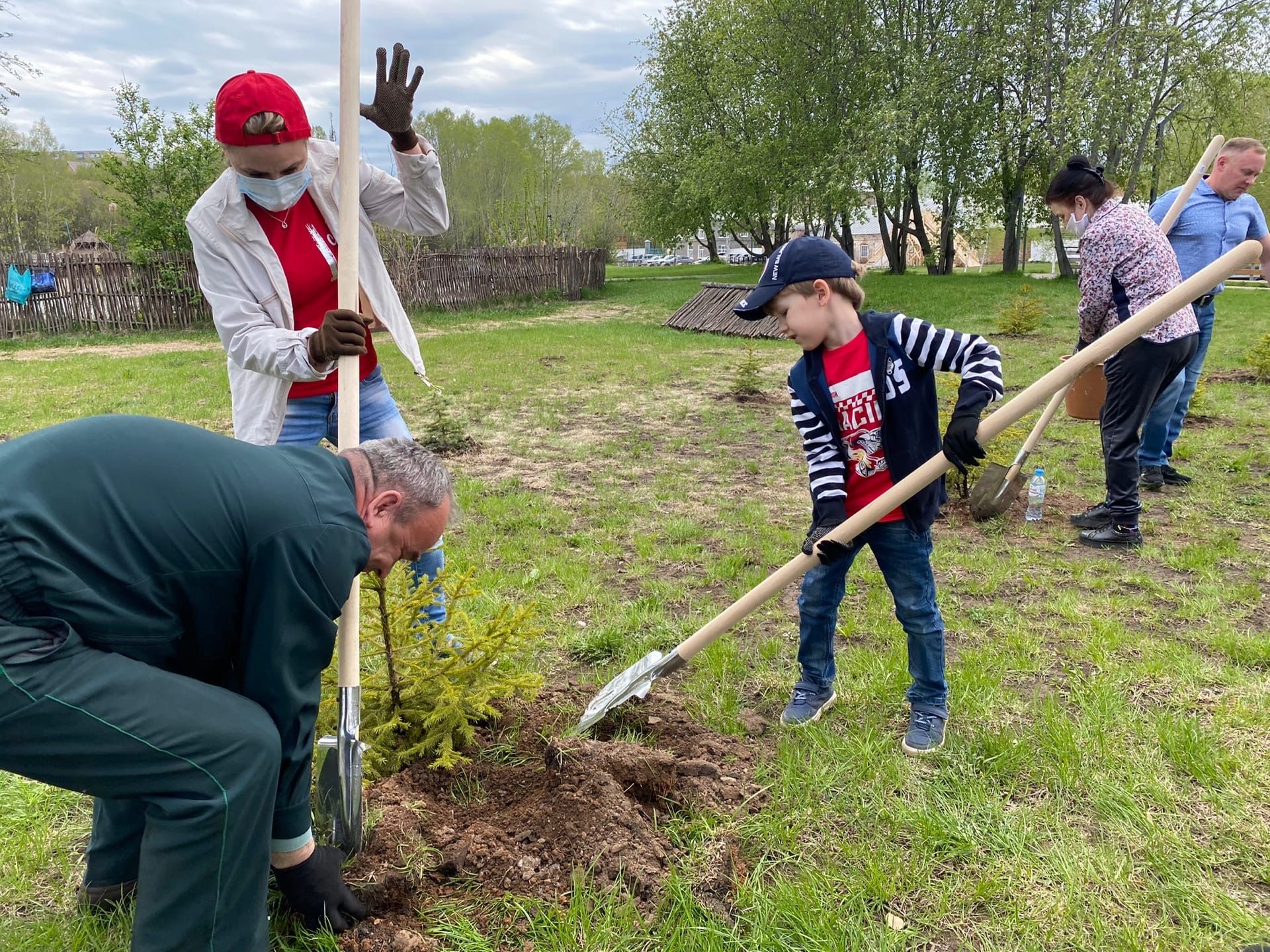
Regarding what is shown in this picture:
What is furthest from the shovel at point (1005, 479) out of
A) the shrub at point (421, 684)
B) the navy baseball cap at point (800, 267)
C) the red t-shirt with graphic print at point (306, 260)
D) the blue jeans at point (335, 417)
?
the red t-shirt with graphic print at point (306, 260)

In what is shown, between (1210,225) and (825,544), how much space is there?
15.6 feet

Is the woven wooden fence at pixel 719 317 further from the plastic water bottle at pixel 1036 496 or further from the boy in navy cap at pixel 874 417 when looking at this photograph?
the boy in navy cap at pixel 874 417

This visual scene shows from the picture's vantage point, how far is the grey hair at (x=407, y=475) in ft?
6.44

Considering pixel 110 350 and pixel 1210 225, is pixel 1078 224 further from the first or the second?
pixel 110 350

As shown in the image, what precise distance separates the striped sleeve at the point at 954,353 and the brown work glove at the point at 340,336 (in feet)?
5.81

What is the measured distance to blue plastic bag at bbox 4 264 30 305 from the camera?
16750mm

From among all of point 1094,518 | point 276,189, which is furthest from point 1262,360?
point 276,189

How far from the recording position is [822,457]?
299 cm

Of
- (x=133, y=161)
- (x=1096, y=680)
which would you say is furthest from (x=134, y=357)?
(x=1096, y=680)

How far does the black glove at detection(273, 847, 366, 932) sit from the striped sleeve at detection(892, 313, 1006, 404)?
2.33m

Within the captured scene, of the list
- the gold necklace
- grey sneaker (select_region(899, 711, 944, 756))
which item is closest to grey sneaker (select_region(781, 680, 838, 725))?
grey sneaker (select_region(899, 711, 944, 756))

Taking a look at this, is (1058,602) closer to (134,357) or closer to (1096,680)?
(1096,680)

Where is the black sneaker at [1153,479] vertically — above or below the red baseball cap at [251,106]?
below

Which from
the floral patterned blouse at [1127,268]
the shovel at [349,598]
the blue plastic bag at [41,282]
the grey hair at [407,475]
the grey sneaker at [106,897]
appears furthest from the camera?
the blue plastic bag at [41,282]
